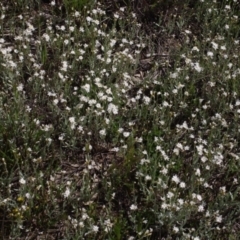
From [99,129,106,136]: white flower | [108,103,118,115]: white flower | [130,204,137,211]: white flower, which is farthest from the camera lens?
[108,103,118,115]: white flower

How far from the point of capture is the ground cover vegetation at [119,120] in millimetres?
3980

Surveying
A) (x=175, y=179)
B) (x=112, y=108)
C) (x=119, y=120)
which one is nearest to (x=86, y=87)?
(x=112, y=108)

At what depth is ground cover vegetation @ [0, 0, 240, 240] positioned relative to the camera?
398 centimetres

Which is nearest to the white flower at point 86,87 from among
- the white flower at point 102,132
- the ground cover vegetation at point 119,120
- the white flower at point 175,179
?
the ground cover vegetation at point 119,120

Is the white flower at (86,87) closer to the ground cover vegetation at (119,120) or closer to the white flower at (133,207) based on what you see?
the ground cover vegetation at (119,120)

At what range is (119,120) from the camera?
462 cm

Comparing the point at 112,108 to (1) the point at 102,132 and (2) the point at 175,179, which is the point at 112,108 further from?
(2) the point at 175,179

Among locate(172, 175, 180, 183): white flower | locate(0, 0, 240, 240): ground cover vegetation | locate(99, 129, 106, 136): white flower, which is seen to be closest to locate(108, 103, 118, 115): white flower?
locate(0, 0, 240, 240): ground cover vegetation

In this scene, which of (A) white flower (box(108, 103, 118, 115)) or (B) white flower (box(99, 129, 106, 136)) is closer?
(B) white flower (box(99, 129, 106, 136))

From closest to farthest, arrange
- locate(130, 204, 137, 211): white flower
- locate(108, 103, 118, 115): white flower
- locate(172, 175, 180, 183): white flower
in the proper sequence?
locate(130, 204, 137, 211): white flower → locate(172, 175, 180, 183): white flower → locate(108, 103, 118, 115): white flower

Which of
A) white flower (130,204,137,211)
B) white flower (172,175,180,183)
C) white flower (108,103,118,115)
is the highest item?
white flower (108,103,118,115)

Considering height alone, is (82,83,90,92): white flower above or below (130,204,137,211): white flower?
above

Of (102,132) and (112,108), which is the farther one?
(112,108)

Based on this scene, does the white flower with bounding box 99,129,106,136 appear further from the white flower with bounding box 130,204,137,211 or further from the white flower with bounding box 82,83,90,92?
the white flower with bounding box 130,204,137,211
